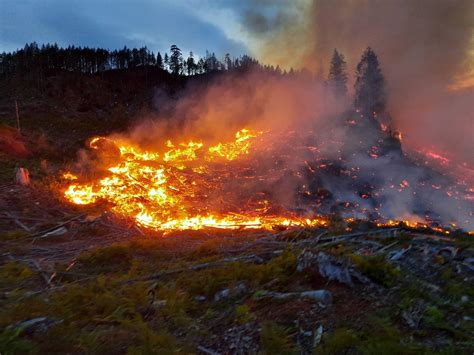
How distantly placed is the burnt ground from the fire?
14.7 ft

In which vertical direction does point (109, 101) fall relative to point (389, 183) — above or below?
above

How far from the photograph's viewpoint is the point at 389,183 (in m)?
26.7

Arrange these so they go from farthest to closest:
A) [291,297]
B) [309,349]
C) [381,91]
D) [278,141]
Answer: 1. [381,91]
2. [278,141]
3. [291,297]
4. [309,349]

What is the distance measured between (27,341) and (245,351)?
2.67 meters

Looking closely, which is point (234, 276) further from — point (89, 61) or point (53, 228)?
point (89, 61)

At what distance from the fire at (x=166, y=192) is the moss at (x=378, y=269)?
571 centimetres

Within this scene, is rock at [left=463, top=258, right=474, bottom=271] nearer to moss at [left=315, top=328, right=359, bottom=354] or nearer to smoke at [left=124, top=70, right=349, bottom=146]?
moss at [left=315, top=328, right=359, bottom=354]

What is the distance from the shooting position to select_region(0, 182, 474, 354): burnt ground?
412 cm

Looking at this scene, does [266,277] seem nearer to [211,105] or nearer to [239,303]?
[239,303]

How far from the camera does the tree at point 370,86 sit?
43781 millimetres

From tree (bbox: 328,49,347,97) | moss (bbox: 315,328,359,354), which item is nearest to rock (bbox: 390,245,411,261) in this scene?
moss (bbox: 315,328,359,354)

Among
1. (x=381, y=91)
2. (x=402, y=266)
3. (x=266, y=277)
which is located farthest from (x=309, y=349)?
(x=381, y=91)

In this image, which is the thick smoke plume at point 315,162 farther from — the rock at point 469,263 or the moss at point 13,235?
the rock at point 469,263

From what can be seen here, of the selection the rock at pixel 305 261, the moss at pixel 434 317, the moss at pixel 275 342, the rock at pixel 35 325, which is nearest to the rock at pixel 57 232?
the rock at pixel 35 325
